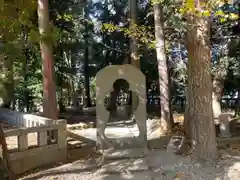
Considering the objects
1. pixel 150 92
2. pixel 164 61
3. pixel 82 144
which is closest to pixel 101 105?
pixel 82 144

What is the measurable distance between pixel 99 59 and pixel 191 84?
15060 mm

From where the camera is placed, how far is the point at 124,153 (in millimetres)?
7426

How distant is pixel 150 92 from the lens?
2197 centimetres

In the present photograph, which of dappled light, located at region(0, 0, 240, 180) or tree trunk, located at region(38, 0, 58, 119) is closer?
dappled light, located at region(0, 0, 240, 180)

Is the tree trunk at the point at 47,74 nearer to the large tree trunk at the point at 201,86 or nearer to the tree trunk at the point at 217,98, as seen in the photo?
the large tree trunk at the point at 201,86

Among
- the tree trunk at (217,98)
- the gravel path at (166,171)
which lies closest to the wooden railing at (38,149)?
the gravel path at (166,171)

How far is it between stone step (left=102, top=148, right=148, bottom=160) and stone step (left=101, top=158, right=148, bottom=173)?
0.16 metres

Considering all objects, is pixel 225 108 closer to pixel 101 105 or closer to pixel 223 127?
pixel 223 127

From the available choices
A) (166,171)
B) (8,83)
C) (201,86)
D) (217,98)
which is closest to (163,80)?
(217,98)

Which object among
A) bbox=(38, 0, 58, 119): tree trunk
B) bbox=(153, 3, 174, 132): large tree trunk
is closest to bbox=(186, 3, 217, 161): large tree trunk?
bbox=(153, 3, 174, 132): large tree trunk

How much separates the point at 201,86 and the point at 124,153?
2500 mm

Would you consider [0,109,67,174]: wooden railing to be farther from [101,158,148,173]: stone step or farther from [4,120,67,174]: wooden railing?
[101,158,148,173]: stone step

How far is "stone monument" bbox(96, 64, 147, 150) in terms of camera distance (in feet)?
27.4

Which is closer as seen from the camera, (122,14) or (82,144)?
(82,144)
